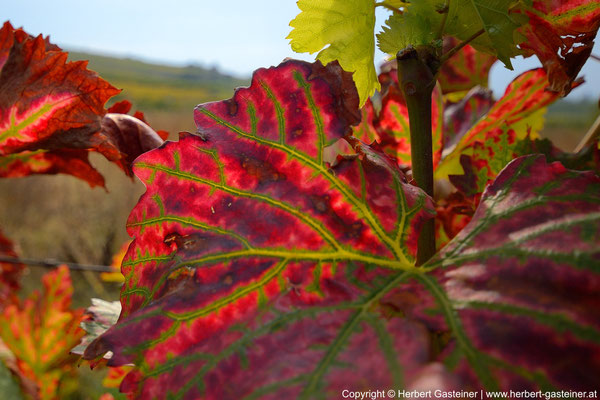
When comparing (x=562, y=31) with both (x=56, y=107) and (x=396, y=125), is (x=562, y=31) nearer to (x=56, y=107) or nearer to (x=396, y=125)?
(x=396, y=125)

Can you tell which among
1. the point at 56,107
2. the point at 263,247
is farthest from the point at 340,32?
the point at 56,107

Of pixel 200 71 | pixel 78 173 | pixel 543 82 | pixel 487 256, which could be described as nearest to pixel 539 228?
pixel 487 256

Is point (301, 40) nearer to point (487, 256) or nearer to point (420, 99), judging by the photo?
point (420, 99)

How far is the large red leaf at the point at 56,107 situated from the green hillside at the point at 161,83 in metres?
11.8

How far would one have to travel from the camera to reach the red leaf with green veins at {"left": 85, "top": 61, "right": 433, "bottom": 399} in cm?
28

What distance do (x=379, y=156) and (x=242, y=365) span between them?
17 centimetres

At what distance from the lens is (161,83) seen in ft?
84.0

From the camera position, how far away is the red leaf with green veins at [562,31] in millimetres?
377

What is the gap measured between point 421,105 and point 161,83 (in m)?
26.9

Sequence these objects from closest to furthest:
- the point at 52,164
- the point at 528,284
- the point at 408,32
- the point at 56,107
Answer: the point at 528,284
the point at 408,32
the point at 56,107
the point at 52,164

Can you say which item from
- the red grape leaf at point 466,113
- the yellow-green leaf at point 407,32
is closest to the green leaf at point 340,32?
the yellow-green leaf at point 407,32

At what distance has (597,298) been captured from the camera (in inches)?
9.6

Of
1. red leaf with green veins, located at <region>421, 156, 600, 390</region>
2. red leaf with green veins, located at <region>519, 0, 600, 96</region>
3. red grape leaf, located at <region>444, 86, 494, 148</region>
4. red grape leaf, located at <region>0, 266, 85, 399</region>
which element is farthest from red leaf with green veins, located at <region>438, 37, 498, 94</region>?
red grape leaf, located at <region>0, 266, 85, 399</region>

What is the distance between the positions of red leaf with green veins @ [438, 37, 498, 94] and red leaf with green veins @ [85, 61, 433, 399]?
0.48 metres
